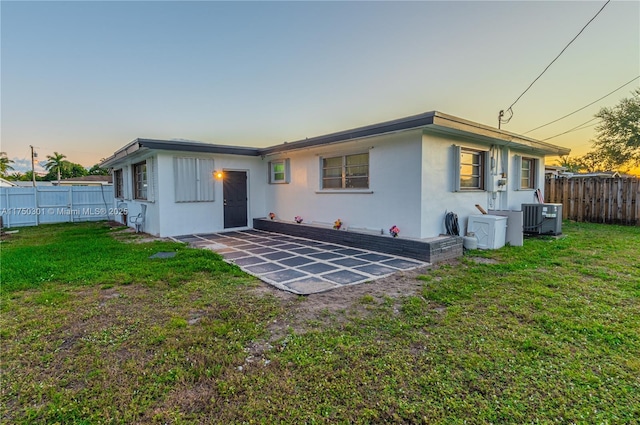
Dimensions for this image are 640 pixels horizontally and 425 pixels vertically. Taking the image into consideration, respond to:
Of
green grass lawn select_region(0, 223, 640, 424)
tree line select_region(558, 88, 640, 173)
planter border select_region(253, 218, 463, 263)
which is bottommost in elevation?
green grass lawn select_region(0, 223, 640, 424)

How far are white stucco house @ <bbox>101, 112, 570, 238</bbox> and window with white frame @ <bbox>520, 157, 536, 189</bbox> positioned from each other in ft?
0.11

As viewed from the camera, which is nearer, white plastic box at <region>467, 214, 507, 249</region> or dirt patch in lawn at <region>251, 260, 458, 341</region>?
dirt patch in lawn at <region>251, 260, 458, 341</region>

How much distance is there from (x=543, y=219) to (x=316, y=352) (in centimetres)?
845

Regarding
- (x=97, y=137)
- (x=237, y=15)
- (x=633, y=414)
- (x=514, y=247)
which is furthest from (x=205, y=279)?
(x=97, y=137)

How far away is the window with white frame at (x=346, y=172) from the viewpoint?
750 cm

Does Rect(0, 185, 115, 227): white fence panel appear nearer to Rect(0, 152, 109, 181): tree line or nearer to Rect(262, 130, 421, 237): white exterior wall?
Rect(262, 130, 421, 237): white exterior wall

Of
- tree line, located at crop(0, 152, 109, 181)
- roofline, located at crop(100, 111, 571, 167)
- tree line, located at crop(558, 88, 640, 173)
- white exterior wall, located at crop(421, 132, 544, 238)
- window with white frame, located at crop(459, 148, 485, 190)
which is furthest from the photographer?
tree line, located at crop(0, 152, 109, 181)

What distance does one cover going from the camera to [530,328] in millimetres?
2910

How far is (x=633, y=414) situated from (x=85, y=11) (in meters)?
12.3

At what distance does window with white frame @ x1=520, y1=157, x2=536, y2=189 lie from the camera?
32.0 ft

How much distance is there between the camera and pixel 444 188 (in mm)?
6703

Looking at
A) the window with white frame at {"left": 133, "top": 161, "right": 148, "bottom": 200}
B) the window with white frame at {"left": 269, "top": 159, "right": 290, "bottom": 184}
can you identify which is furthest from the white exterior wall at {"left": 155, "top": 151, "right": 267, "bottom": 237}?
the window with white frame at {"left": 133, "top": 161, "right": 148, "bottom": 200}

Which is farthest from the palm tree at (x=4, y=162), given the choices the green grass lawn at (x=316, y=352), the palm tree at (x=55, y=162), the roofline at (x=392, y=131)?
the green grass lawn at (x=316, y=352)

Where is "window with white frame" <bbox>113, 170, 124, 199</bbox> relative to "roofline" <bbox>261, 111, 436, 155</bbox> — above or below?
below
